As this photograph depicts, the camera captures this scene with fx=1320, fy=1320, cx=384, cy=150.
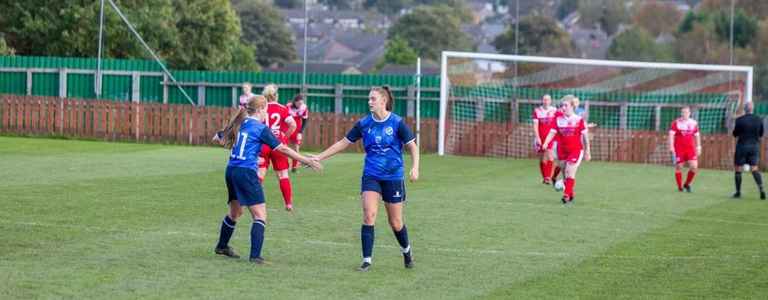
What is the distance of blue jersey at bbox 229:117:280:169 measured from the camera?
1327 cm

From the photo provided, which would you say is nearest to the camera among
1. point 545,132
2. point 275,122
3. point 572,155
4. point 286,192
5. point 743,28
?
point 286,192

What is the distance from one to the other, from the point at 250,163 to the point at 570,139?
10.2m

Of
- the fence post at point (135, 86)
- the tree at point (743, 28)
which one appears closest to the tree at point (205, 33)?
the fence post at point (135, 86)

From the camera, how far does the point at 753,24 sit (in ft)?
241

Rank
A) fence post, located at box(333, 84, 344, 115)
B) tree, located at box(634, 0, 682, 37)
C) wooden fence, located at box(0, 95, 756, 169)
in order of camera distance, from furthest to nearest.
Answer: tree, located at box(634, 0, 682, 37), fence post, located at box(333, 84, 344, 115), wooden fence, located at box(0, 95, 756, 169)

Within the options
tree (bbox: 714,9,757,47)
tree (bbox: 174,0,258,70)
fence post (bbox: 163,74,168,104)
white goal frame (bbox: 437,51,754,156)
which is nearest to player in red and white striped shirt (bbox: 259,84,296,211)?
white goal frame (bbox: 437,51,754,156)

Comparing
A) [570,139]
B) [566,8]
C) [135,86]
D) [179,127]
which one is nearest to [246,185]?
[570,139]

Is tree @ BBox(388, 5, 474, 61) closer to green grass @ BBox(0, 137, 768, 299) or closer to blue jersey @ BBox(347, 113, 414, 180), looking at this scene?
green grass @ BBox(0, 137, 768, 299)

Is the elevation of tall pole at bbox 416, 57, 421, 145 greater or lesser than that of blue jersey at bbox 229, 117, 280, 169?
greater

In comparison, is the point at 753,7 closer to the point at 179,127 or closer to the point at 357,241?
the point at 179,127

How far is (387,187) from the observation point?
13.2 metres

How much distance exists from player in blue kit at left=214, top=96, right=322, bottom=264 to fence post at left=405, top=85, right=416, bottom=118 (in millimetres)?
27056

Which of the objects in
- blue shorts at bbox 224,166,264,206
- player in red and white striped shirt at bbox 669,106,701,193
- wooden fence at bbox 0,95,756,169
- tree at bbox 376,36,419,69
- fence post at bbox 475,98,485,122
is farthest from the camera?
tree at bbox 376,36,419,69

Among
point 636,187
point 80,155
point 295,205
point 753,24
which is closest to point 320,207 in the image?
point 295,205
